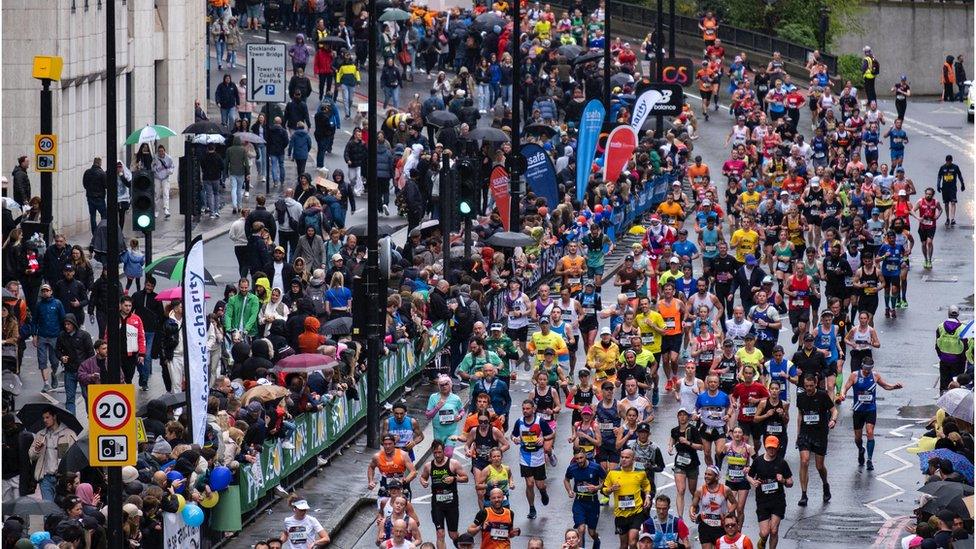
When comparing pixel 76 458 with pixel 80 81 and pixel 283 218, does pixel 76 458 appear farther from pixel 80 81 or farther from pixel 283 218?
pixel 80 81

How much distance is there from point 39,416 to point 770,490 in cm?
789

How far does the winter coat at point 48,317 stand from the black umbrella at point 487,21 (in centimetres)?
2868

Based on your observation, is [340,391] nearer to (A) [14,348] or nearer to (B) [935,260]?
(A) [14,348]

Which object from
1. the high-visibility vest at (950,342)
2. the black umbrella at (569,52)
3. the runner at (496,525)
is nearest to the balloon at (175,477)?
the runner at (496,525)

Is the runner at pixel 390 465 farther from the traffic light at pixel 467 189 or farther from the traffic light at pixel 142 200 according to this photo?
the traffic light at pixel 467 189

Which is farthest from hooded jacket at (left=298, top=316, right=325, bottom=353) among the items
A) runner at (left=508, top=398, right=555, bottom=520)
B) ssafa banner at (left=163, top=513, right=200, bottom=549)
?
ssafa banner at (left=163, top=513, right=200, bottom=549)

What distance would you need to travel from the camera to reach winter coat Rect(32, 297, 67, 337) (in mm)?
28609

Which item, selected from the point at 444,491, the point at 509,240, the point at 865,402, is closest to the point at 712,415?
the point at 865,402

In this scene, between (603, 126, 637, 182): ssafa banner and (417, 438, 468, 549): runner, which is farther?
(603, 126, 637, 182): ssafa banner

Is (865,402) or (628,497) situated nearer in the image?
(628,497)

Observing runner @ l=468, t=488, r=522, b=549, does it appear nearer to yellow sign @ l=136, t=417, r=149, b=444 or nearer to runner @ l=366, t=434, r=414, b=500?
runner @ l=366, t=434, r=414, b=500

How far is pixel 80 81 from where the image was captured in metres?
39.2

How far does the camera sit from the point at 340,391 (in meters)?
27.7

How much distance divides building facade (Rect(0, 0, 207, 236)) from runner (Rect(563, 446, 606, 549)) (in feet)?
53.3
